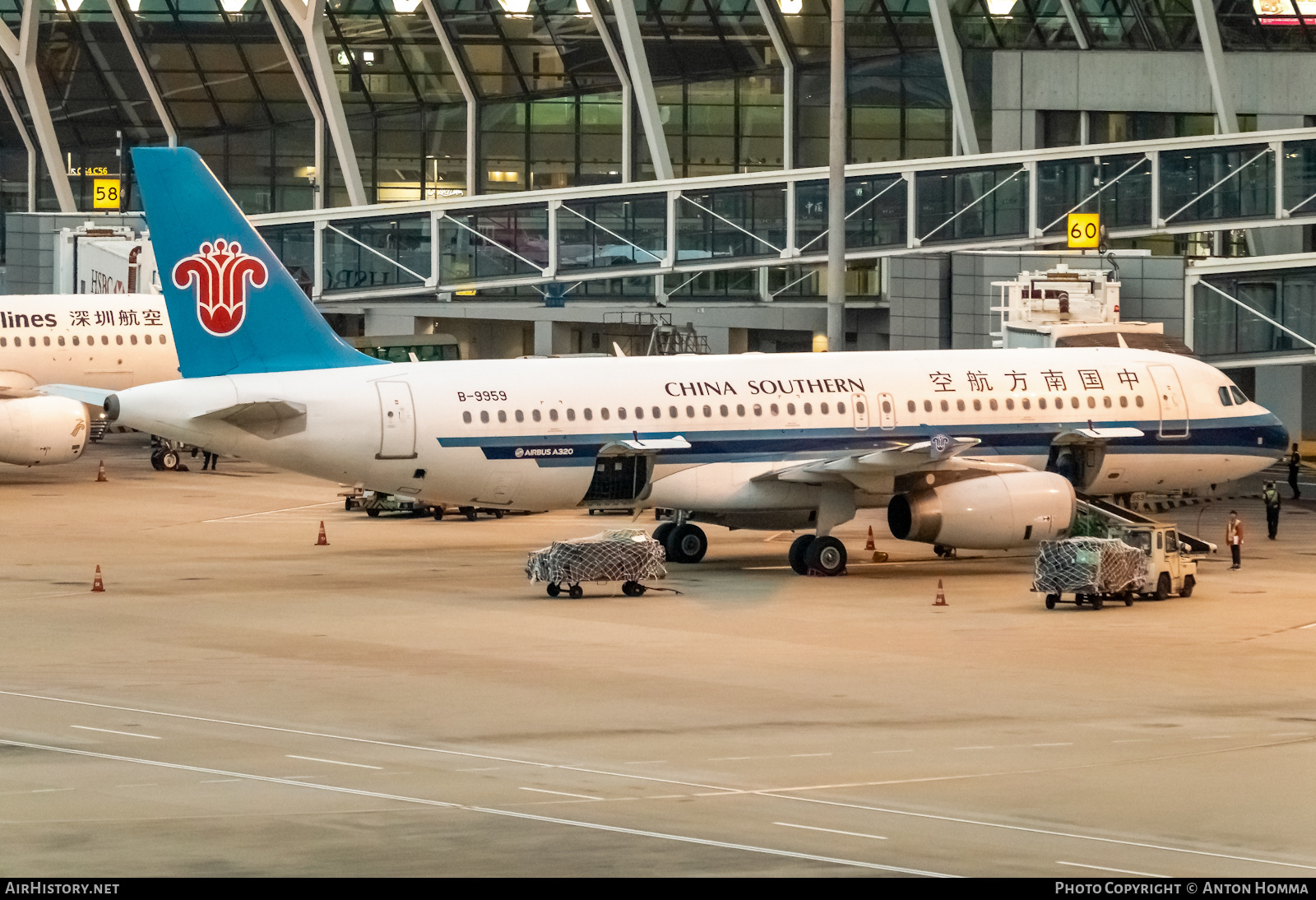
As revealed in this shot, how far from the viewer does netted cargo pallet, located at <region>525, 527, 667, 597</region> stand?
112ft

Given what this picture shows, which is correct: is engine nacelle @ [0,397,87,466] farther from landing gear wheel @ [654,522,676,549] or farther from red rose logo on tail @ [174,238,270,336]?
landing gear wheel @ [654,522,676,549]

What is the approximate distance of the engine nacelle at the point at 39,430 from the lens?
51125 millimetres

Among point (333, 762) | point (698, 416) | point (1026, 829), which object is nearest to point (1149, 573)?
point (698, 416)

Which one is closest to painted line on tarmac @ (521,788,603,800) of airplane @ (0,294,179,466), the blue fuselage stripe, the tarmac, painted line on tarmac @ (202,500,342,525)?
the tarmac

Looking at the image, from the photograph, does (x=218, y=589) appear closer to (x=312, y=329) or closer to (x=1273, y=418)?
(x=312, y=329)

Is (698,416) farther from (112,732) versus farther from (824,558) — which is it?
(112,732)

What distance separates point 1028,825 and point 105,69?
7341 centimetres

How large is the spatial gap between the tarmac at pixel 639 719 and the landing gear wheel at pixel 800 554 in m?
0.60

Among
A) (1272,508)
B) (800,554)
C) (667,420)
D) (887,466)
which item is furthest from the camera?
(1272,508)

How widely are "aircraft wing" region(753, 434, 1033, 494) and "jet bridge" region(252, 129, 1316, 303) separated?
20.1 m

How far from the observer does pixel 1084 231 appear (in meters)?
54.9

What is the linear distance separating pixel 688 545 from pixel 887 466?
16.2 feet

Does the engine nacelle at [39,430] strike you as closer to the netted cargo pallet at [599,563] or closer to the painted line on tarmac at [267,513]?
the painted line on tarmac at [267,513]

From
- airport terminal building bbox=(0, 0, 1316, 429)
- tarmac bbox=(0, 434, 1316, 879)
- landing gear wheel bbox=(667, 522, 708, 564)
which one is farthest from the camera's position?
airport terminal building bbox=(0, 0, 1316, 429)
